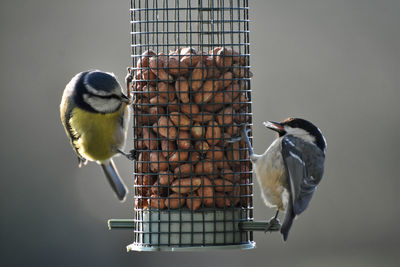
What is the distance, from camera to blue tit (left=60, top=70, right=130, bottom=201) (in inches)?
212

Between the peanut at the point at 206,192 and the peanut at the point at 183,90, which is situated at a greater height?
the peanut at the point at 183,90

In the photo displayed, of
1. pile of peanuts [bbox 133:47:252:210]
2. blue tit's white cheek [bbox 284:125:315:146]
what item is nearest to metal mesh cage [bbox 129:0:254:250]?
pile of peanuts [bbox 133:47:252:210]

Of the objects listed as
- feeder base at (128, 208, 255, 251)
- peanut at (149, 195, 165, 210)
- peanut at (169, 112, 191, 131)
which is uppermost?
peanut at (169, 112, 191, 131)

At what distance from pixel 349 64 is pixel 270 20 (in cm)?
108

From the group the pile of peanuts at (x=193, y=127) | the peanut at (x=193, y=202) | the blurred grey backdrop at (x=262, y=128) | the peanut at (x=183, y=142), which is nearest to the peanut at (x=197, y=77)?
the pile of peanuts at (x=193, y=127)

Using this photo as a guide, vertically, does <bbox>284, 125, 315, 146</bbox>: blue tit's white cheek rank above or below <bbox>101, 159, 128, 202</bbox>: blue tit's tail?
above

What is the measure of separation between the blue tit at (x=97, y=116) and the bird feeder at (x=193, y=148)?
27 centimetres

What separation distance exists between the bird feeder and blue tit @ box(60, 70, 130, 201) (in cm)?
27

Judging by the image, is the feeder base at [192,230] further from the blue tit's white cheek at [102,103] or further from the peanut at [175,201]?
the blue tit's white cheek at [102,103]

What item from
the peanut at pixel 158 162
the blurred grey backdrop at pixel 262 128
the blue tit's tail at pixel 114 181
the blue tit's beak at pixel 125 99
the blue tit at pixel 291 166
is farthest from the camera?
the blurred grey backdrop at pixel 262 128

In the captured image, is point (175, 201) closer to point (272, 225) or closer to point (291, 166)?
point (272, 225)

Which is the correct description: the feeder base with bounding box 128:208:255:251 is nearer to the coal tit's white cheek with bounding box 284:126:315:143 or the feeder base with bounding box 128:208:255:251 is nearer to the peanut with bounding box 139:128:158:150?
the peanut with bounding box 139:128:158:150

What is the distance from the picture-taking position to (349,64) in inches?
384

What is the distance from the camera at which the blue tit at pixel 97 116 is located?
5.38 metres
